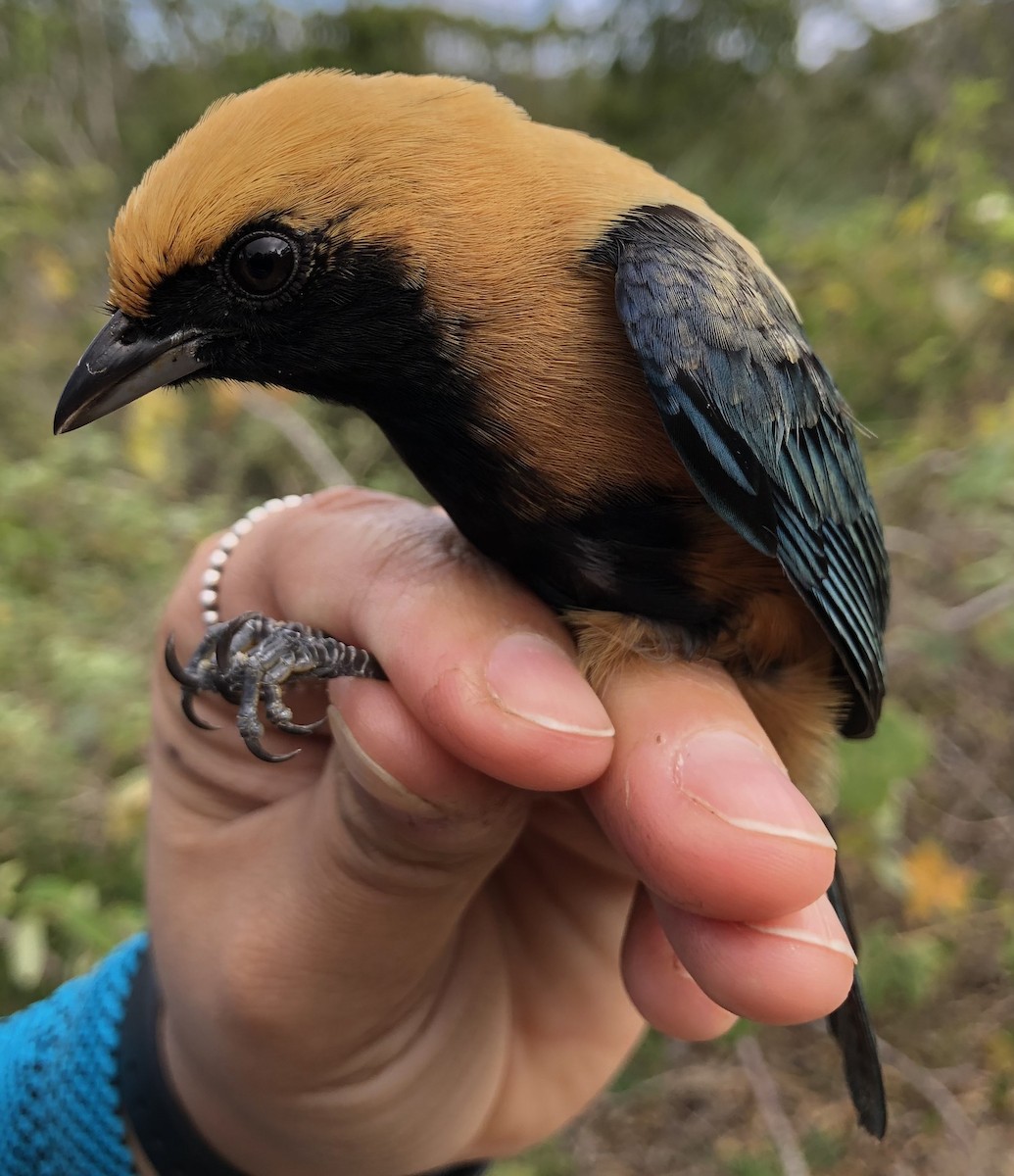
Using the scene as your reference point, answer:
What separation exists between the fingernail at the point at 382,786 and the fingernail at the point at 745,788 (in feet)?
1.35

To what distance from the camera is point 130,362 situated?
1581 mm

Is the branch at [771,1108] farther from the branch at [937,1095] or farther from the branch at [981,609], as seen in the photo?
the branch at [981,609]

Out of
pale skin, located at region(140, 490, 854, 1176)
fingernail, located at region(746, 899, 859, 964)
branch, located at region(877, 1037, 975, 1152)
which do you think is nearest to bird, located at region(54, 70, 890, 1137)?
pale skin, located at region(140, 490, 854, 1176)

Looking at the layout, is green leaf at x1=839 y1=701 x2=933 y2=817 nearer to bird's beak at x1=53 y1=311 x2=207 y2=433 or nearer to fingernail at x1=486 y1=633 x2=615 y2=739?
fingernail at x1=486 y1=633 x2=615 y2=739

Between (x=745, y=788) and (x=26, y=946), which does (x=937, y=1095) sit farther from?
(x=26, y=946)

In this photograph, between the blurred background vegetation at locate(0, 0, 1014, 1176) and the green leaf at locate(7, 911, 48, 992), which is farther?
the blurred background vegetation at locate(0, 0, 1014, 1176)

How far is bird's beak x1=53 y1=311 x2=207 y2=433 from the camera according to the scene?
1.57 metres

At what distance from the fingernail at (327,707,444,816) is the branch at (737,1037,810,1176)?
2.50 meters

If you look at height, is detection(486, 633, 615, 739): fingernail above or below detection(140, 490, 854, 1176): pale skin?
above

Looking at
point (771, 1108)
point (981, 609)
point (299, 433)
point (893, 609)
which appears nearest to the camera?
point (771, 1108)

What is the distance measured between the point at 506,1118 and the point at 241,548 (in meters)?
1.49

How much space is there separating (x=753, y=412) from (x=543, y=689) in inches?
24.7

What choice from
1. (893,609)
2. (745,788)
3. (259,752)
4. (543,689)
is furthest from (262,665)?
(893,609)

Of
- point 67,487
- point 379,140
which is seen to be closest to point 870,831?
point 379,140
